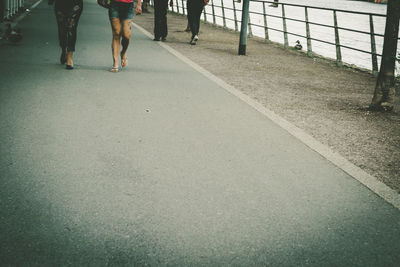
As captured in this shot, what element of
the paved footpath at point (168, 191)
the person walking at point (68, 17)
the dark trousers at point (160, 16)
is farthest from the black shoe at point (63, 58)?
the dark trousers at point (160, 16)

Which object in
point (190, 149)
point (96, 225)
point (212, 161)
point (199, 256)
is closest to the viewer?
point (199, 256)

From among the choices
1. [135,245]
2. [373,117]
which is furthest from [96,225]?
[373,117]

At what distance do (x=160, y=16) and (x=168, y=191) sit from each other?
35.7ft

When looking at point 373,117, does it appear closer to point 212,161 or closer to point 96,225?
point 212,161

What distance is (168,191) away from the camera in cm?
382

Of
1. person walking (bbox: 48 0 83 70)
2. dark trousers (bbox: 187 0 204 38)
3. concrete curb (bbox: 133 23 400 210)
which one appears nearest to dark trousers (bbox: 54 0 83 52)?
person walking (bbox: 48 0 83 70)

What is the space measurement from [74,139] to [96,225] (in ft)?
6.47

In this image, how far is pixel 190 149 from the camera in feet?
16.1

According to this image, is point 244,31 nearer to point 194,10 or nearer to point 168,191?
point 194,10

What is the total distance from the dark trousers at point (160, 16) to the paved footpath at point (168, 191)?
7470 millimetres

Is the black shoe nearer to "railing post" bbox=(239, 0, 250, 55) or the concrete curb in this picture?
the concrete curb

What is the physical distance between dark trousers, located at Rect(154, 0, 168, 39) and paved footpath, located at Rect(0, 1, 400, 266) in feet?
24.5

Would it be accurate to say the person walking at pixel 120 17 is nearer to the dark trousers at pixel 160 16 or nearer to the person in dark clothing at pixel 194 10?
the dark trousers at pixel 160 16

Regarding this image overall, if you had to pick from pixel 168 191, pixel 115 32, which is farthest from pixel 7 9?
pixel 168 191
